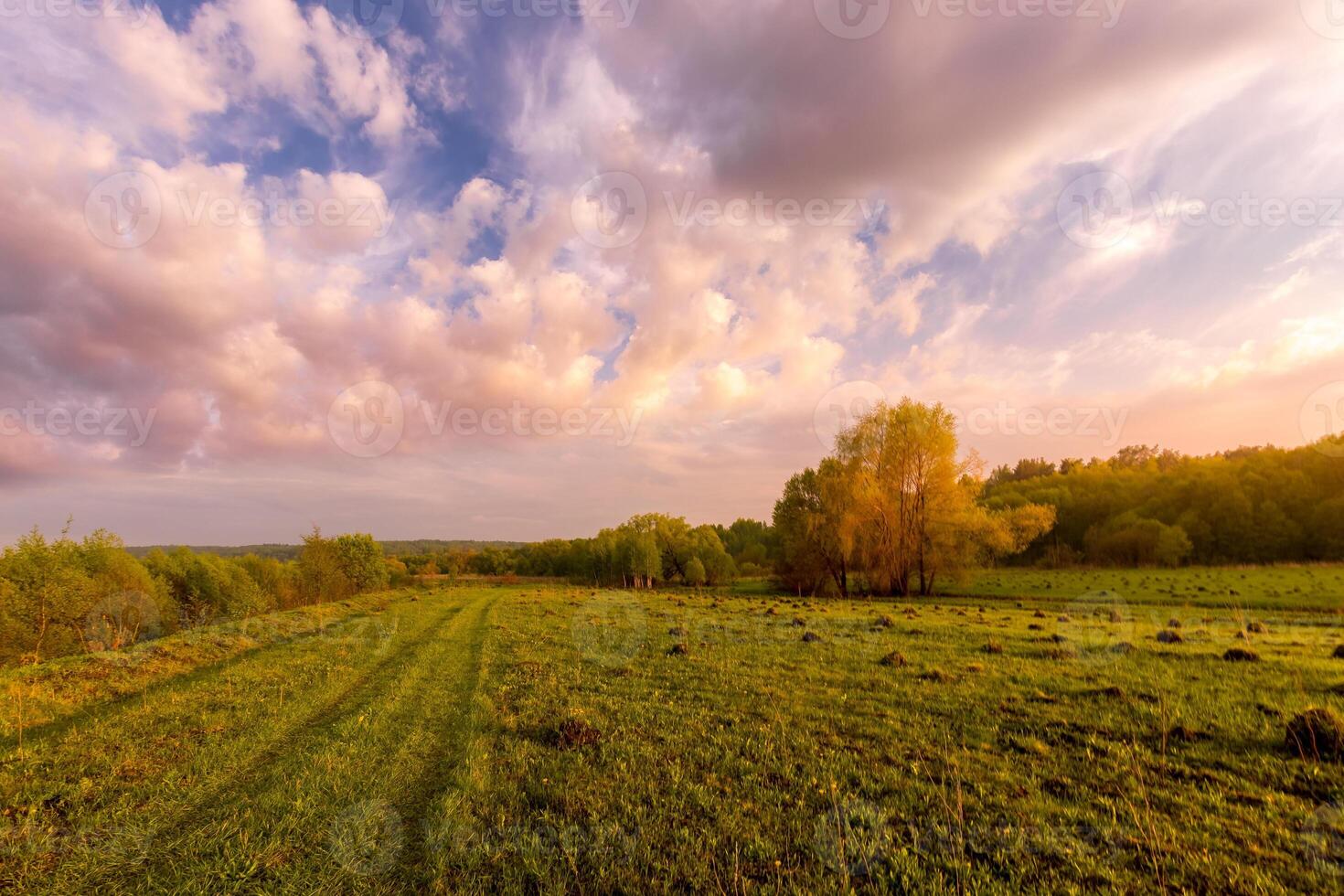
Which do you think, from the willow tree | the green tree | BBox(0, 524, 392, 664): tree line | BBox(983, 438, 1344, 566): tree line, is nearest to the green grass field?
BBox(0, 524, 392, 664): tree line

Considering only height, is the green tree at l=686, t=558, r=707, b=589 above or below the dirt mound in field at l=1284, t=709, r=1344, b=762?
below

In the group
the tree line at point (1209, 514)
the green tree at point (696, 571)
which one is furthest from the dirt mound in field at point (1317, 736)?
the green tree at point (696, 571)

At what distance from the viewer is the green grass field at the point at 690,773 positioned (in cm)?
561

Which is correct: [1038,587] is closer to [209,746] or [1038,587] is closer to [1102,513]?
→ [1102,513]

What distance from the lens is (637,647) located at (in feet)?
62.1

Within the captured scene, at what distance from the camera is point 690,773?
8.04 metres

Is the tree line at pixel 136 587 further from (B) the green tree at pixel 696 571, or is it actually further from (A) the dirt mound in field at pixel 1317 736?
(B) the green tree at pixel 696 571

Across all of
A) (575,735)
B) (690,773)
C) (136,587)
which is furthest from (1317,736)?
(136,587)

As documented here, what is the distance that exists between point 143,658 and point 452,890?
68.1 feet

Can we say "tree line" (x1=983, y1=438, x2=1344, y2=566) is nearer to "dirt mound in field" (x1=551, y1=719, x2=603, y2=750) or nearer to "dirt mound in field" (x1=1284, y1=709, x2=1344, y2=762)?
"dirt mound in field" (x1=1284, y1=709, x2=1344, y2=762)

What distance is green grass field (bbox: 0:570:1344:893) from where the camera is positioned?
5.61 meters

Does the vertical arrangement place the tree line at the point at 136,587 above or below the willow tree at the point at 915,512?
below

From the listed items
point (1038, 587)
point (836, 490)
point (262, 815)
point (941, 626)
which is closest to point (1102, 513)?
point (1038, 587)

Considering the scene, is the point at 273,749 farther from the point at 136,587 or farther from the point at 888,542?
the point at 136,587
